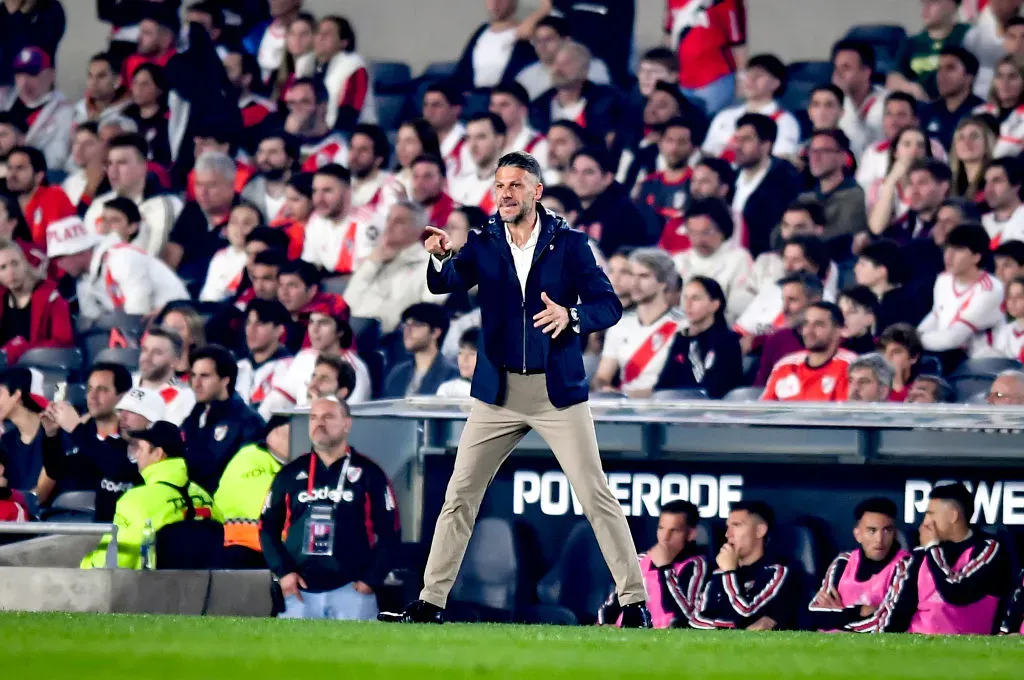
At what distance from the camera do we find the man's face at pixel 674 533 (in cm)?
806

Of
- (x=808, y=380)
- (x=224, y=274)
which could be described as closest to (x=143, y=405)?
(x=224, y=274)

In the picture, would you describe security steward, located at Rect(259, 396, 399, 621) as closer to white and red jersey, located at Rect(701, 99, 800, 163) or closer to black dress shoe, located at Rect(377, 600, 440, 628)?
black dress shoe, located at Rect(377, 600, 440, 628)

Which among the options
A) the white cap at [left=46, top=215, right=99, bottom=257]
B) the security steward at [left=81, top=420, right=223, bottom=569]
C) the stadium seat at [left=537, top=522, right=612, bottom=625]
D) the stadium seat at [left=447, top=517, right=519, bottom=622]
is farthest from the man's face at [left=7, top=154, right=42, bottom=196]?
the stadium seat at [left=537, top=522, right=612, bottom=625]

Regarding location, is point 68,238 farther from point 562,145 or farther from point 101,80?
point 562,145

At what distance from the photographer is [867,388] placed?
31.9 ft

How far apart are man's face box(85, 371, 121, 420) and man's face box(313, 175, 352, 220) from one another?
2.45 meters

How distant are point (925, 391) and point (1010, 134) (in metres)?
3.12

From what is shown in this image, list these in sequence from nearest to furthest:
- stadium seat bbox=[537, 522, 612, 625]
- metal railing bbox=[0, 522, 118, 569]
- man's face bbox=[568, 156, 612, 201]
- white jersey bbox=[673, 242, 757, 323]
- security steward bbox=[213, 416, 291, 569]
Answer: metal railing bbox=[0, 522, 118, 569] → stadium seat bbox=[537, 522, 612, 625] → security steward bbox=[213, 416, 291, 569] → white jersey bbox=[673, 242, 757, 323] → man's face bbox=[568, 156, 612, 201]

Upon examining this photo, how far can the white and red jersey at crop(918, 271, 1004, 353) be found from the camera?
1074 cm

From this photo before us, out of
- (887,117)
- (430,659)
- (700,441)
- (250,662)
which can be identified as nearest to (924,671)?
(430,659)

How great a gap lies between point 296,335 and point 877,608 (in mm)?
5226

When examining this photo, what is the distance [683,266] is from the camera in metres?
11.9

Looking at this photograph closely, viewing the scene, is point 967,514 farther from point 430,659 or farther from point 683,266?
point 683,266

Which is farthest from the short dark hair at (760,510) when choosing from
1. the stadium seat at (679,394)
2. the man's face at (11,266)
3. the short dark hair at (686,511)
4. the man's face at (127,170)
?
the man's face at (127,170)
